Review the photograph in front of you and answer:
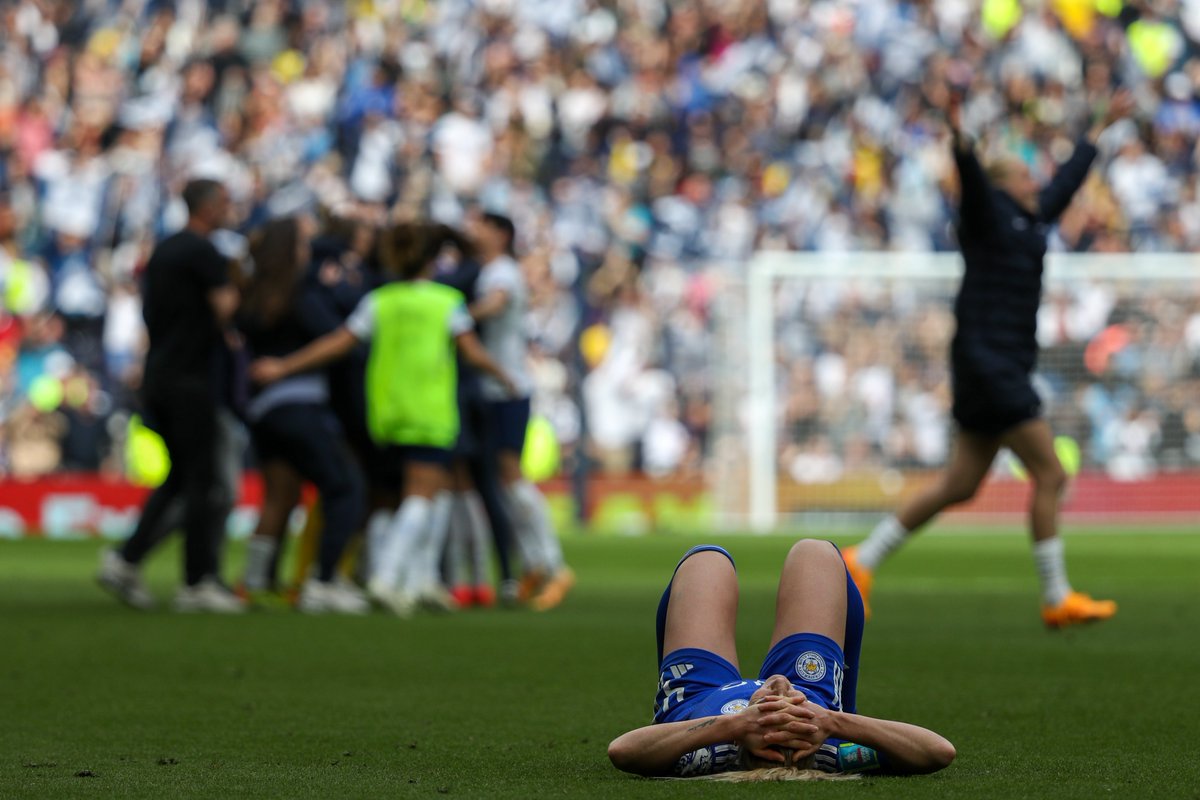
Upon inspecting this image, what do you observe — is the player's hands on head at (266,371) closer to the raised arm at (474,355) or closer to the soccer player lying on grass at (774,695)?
the raised arm at (474,355)

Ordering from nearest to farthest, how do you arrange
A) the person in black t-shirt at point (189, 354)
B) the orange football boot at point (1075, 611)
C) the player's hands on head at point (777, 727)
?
the player's hands on head at point (777, 727) → the orange football boot at point (1075, 611) → the person in black t-shirt at point (189, 354)

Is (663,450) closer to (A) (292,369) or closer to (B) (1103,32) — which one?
(B) (1103,32)

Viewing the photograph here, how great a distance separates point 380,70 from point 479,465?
1516 centimetres

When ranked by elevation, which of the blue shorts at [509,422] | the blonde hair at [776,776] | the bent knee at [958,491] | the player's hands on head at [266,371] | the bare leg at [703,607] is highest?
the player's hands on head at [266,371]

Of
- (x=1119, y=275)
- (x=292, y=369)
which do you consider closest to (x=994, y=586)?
(x=292, y=369)

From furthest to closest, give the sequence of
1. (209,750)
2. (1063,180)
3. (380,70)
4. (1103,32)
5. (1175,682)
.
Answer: (1103,32)
(380,70)
(1063,180)
(1175,682)
(209,750)

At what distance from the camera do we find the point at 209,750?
5730mm

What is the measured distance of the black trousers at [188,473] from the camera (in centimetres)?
1117

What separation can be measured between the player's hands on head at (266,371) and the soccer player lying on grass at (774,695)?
20.0 ft

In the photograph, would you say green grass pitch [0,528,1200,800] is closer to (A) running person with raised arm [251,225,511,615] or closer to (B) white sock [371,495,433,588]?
(B) white sock [371,495,433,588]

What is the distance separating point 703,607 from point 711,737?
19.1 inches

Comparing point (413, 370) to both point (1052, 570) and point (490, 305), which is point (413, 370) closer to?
point (490, 305)

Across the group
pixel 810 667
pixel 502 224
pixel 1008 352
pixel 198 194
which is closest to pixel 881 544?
pixel 1008 352

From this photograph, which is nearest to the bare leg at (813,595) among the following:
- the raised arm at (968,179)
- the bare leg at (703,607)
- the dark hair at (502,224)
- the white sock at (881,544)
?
the bare leg at (703,607)
